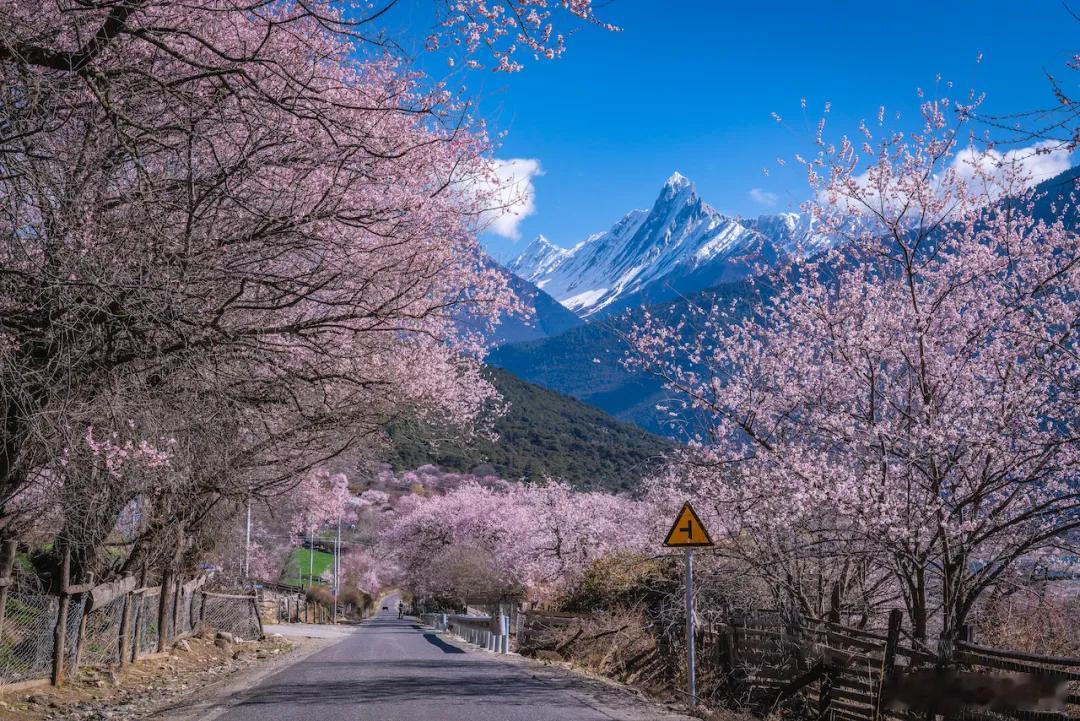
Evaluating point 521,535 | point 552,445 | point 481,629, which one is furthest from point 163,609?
point 552,445

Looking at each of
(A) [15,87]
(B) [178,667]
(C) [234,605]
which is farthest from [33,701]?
(C) [234,605]

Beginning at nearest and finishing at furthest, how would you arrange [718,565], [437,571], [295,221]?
[295,221], [718,565], [437,571]

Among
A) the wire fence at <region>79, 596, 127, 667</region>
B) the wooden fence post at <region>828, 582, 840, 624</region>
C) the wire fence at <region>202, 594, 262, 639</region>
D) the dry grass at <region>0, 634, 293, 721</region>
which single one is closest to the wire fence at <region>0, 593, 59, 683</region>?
the dry grass at <region>0, 634, 293, 721</region>

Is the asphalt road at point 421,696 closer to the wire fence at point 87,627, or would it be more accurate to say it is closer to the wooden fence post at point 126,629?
the wooden fence post at point 126,629

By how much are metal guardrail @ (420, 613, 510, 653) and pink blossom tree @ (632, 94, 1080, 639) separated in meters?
11.9

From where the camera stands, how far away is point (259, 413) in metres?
11.0

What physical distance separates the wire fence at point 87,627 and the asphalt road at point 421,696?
8.42 feet

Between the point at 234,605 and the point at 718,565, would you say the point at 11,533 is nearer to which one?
the point at 718,565

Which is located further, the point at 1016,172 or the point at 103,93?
the point at 1016,172

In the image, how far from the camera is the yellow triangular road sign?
12.0m

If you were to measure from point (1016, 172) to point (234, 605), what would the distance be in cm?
2447

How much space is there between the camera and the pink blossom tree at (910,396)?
10430 millimetres

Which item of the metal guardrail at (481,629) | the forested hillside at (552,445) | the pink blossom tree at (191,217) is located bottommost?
the metal guardrail at (481,629)

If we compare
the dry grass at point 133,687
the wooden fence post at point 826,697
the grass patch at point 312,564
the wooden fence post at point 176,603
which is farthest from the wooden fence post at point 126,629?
the grass patch at point 312,564
